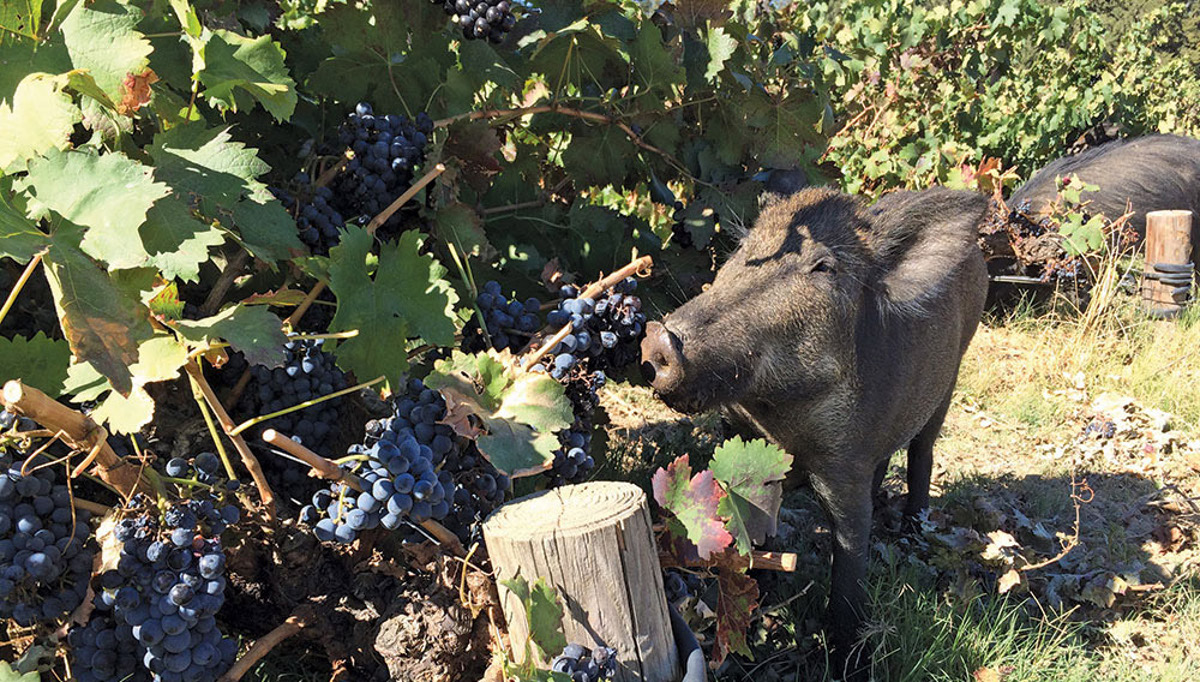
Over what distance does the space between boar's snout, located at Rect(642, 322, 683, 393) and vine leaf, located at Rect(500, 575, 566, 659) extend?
3.11ft

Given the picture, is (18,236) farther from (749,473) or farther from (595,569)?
(749,473)

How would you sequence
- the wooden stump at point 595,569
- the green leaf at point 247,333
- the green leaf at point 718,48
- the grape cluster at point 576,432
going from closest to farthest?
the green leaf at point 247,333, the wooden stump at point 595,569, the grape cluster at point 576,432, the green leaf at point 718,48

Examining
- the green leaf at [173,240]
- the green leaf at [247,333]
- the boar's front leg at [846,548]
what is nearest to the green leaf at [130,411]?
the green leaf at [247,333]

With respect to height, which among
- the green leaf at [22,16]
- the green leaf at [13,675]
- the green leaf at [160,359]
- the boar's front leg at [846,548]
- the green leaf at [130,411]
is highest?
the green leaf at [22,16]

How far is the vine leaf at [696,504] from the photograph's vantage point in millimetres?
2174

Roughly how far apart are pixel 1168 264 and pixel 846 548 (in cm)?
526

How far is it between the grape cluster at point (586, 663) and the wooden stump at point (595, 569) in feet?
0.08

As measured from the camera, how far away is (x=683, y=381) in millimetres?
2744

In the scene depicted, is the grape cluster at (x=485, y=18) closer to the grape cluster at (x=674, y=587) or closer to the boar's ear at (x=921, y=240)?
the boar's ear at (x=921, y=240)

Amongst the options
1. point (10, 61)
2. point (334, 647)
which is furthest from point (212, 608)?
point (10, 61)

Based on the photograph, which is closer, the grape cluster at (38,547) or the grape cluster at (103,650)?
the grape cluster at (38,547)

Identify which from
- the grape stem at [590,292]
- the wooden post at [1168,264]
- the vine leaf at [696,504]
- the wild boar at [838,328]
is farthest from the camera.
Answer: the wooden post at [1168,264]

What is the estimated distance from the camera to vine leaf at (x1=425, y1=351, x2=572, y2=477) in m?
2.04

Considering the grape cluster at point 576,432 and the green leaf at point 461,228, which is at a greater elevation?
the green leaf at point 461,228
